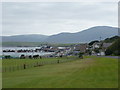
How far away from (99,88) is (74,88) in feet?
6.03

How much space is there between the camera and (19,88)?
2131 cm

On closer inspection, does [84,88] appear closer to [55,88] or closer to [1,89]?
[55,88]

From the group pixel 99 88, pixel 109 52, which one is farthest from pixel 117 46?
pixel 99 88

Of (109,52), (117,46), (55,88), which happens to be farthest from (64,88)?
(109,52)

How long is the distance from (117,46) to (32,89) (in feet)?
228

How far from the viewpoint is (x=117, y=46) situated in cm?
8662

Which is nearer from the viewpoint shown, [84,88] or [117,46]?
[84,88]

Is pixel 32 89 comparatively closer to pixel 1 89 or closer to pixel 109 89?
pixel 1 89

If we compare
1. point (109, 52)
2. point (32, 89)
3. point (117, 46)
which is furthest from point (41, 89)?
point (109, 52)

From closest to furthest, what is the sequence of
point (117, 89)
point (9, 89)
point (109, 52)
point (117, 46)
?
point (117, 89) → point (9, 89) → point (117, 46) → point (109, 52)

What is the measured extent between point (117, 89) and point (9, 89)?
821 cm

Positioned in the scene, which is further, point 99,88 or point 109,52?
point 109,52

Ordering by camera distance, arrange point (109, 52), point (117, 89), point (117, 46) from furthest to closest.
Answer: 1. point (109, 52)
2. point (117, 46)
3. point (117, 89)

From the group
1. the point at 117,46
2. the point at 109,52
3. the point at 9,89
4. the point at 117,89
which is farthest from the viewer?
the point at 109,52
